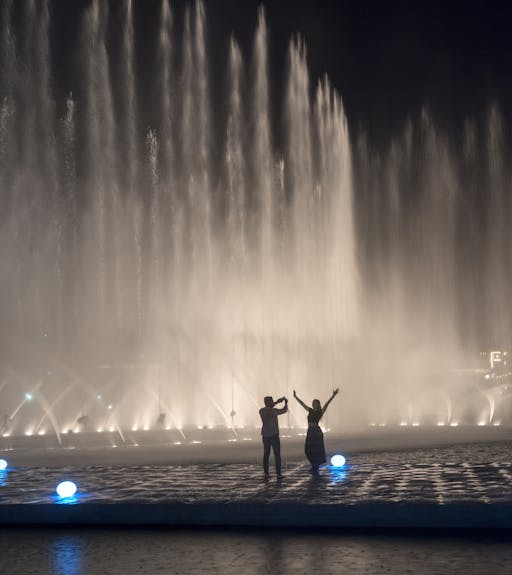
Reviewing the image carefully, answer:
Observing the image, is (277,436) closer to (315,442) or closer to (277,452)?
(277,452)

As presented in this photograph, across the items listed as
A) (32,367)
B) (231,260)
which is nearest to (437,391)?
(231,260)

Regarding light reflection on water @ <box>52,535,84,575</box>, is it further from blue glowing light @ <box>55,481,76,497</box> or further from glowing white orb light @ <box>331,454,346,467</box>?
glowing white orb light @ <box>331,454,346,467</box>

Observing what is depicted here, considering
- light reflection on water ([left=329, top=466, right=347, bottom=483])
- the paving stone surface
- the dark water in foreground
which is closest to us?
the dark water in foreground

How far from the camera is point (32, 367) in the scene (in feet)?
184

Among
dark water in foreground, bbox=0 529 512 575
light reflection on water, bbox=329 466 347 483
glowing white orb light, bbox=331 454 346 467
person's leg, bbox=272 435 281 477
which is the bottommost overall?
dark water in foreground, bbox=0 529 512 575

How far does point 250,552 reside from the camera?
7852 millimetres

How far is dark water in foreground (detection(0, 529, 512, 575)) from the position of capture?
280 inches

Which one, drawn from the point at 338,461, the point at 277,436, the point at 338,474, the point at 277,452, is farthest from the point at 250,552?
the point at 338,461

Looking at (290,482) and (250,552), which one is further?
(290,482)

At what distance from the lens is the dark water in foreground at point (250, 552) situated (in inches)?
280

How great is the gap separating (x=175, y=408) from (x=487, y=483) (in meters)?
29.2

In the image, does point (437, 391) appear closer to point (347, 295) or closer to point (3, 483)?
point (347, 295)

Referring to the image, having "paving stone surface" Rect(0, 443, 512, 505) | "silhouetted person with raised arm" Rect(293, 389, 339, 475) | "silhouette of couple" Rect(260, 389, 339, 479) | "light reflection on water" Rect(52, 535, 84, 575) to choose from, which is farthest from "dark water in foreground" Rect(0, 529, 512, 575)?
"silhouetted person with raised arm" Rect(293, 389, 339, 475)

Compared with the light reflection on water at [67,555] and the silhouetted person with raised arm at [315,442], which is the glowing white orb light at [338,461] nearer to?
the silhouetted person with raised arm at [315,442]
